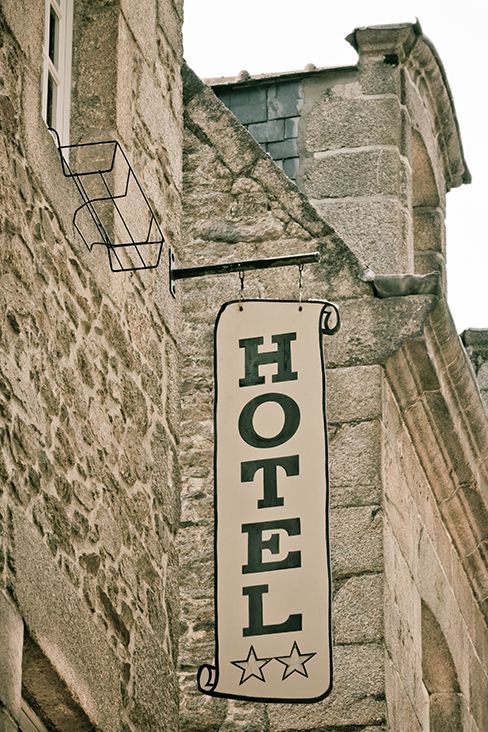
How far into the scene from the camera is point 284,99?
895 cm

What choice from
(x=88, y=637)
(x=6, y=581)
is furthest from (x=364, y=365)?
(x=6, y=581)

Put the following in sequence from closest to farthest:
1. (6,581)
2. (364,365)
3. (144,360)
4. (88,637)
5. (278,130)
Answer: (6,581)
(88,637)
(144,360)
(364,365)
(278,130)

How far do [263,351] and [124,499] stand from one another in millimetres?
841

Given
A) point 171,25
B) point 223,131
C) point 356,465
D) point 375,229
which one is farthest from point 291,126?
point 356,465

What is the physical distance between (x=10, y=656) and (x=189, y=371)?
3.61 meters

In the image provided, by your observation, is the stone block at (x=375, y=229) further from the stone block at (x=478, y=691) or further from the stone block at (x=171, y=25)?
the stone block at (x=478, y=691)

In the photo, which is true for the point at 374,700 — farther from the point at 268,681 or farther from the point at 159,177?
the point at 159,177

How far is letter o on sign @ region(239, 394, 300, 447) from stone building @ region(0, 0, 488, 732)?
51cm

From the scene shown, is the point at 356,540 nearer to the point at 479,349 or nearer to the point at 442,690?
the point at 442,690

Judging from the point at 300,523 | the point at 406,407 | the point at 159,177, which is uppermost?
the point at 159,177

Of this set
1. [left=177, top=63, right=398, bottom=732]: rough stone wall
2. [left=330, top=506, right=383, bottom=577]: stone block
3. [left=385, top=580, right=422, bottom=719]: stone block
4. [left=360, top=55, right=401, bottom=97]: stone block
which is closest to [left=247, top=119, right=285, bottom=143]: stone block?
[left=360, top=55, right=401, bottom=97]: stone block

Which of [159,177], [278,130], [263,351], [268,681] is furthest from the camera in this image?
[278,130]

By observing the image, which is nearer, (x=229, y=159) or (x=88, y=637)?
(x=88, y=637)

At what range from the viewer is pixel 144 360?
5.71 meters
